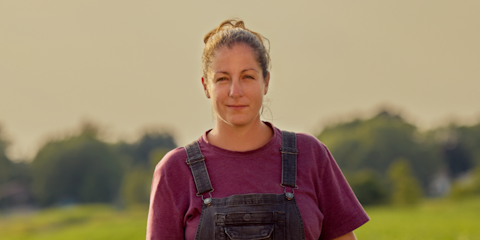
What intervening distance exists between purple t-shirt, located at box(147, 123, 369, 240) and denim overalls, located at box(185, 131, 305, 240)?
0.12 ft

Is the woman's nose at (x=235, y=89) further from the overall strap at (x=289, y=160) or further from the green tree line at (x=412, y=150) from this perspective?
the green tree line at (x=412, y=150)

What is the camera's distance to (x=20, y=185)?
63562 millimetres

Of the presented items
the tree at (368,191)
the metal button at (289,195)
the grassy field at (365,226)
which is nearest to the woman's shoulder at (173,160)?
the metal button at (289,195)

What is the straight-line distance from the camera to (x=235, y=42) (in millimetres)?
2842

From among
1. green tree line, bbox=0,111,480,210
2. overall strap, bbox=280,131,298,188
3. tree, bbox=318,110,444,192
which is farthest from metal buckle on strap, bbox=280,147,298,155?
tree, bbox=318,110,444,192

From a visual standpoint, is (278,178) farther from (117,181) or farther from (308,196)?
(117,181)

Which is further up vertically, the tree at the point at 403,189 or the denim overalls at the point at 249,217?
the tree at the point at 403,189

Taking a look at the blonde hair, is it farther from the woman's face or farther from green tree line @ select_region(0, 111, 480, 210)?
green tree line @ select_region(0, 111, 480, 210)

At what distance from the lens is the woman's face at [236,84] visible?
9.16 ft

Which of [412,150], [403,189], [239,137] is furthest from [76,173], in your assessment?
[239,137]

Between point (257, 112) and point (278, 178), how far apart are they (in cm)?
35

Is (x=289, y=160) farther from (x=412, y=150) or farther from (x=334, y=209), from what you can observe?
(x=412, y=150)

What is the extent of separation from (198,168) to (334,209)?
0.74 meters

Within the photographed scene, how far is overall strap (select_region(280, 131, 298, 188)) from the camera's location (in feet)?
9.39
